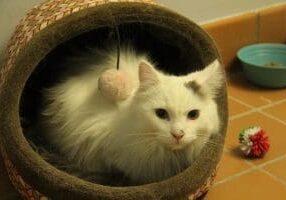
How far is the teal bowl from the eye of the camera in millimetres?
1709

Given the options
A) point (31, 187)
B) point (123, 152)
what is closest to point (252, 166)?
point (123, 152)

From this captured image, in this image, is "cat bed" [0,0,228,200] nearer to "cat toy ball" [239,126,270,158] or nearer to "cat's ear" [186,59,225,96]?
"cat's ear" [186,59,225,96]

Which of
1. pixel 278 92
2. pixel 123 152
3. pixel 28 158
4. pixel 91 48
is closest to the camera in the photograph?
pixel 28 158

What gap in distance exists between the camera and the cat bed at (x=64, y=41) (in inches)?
38.4

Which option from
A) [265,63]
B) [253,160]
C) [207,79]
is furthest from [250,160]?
[265,63]

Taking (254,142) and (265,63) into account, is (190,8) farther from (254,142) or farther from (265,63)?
(254,142)

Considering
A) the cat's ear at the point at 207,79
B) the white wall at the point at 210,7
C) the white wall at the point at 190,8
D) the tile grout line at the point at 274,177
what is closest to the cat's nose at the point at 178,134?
the cat's ear at the point at 207,79

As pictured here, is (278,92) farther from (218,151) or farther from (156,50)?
(218,151)

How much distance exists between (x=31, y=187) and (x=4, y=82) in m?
0.23

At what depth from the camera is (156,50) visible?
1.41 metres

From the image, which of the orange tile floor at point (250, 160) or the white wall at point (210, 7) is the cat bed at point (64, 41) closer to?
the orange tile floor at point (250, 160)

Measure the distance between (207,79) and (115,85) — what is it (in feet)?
0.63

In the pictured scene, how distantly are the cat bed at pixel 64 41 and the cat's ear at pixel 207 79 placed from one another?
0.26 ft

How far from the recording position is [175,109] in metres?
1.01
